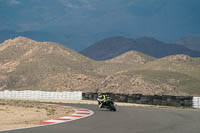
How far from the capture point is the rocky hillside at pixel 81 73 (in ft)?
306

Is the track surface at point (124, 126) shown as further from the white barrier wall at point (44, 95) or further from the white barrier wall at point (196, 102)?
the white barrier wall at point (44, 95)

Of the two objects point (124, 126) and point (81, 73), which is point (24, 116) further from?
point (81, 73)

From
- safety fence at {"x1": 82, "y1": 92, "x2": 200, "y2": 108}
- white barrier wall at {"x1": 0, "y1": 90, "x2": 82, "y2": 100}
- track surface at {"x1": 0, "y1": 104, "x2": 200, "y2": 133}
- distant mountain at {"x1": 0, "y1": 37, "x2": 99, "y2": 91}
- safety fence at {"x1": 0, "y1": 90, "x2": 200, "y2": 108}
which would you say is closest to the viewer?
track surface at {"x1": 0, "y1": 104, "x2": 200, "y2": 133}

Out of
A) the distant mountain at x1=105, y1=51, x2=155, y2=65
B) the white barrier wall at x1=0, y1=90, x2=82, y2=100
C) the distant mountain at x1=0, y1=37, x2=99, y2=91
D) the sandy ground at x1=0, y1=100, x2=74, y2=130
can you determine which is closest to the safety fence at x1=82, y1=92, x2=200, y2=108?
the white barrier wall at x1=0, y1=90, x2=82, y2=100

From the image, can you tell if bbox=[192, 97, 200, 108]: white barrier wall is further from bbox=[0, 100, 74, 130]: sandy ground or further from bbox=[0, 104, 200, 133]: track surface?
bbox=[0, 104, 200, 133]: track surface

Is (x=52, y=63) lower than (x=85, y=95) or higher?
higher

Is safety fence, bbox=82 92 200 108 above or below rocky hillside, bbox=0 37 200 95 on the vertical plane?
below

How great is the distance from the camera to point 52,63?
126 meters

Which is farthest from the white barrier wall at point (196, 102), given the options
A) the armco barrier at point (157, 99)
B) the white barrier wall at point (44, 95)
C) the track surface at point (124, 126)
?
the white barrier wall at point (44, 95)

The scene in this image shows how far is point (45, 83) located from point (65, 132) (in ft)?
316

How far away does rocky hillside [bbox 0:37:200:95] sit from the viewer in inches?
3671

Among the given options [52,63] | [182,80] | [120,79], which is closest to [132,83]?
[120,79]

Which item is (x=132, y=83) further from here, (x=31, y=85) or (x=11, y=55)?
(x=11, y=55)

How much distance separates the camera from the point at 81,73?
387 feet
